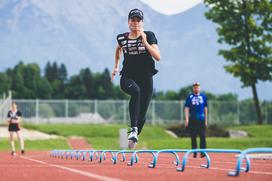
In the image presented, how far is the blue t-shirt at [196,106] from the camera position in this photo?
60.2ft

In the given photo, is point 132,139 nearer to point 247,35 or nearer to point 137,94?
point 137,94

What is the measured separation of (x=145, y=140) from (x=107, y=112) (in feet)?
63.7

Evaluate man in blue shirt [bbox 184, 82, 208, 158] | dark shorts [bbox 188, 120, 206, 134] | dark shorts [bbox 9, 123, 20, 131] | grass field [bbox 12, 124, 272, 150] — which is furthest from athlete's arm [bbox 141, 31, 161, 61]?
grass field [bbox 12, 124, 272, 150]

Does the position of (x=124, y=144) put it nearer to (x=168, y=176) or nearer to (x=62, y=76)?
(x=168, y=176)

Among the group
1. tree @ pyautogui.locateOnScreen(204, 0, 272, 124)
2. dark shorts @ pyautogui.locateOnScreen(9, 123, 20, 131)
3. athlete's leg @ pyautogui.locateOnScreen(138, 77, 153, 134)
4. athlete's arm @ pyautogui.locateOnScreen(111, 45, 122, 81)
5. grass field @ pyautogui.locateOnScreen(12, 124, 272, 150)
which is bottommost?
grass field @ pyautogui.locateOnScreen(12, 124, 272, 150)

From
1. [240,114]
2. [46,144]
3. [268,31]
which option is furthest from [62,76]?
[46,144]

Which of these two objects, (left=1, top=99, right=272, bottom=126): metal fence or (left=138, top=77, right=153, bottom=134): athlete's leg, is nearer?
(left=138, top=77, right=153, bottom=134): athlete's leg

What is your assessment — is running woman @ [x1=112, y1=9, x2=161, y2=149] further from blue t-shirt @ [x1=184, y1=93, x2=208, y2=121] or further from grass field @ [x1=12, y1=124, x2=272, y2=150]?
grass field @ [x1=12, y1=124, x2=272, y2=150]

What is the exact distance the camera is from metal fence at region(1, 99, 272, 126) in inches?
2306

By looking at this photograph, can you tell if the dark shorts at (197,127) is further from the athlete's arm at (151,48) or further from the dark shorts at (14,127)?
the dark shorts at (14,127)

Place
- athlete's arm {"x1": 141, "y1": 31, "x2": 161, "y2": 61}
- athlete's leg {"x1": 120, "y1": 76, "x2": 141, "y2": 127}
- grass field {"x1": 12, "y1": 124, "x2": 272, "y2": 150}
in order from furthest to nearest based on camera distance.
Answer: grass field {"x1": 12, "y1": 124, "x2": 272, "y2": 150}, athlete's leg {"x1": 120, "y1": 76, "x2": 141, "y2": 127}, athlete's arm {"x1": 141, "y1": 31, "x2": 161, "y2": 61}

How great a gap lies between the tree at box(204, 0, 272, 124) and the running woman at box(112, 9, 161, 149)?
4022 cm

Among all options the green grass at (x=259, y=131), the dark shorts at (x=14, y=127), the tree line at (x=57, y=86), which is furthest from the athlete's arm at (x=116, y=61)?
the tree line at (x=57, y=86)

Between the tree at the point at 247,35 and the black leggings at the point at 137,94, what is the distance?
40152 mm
